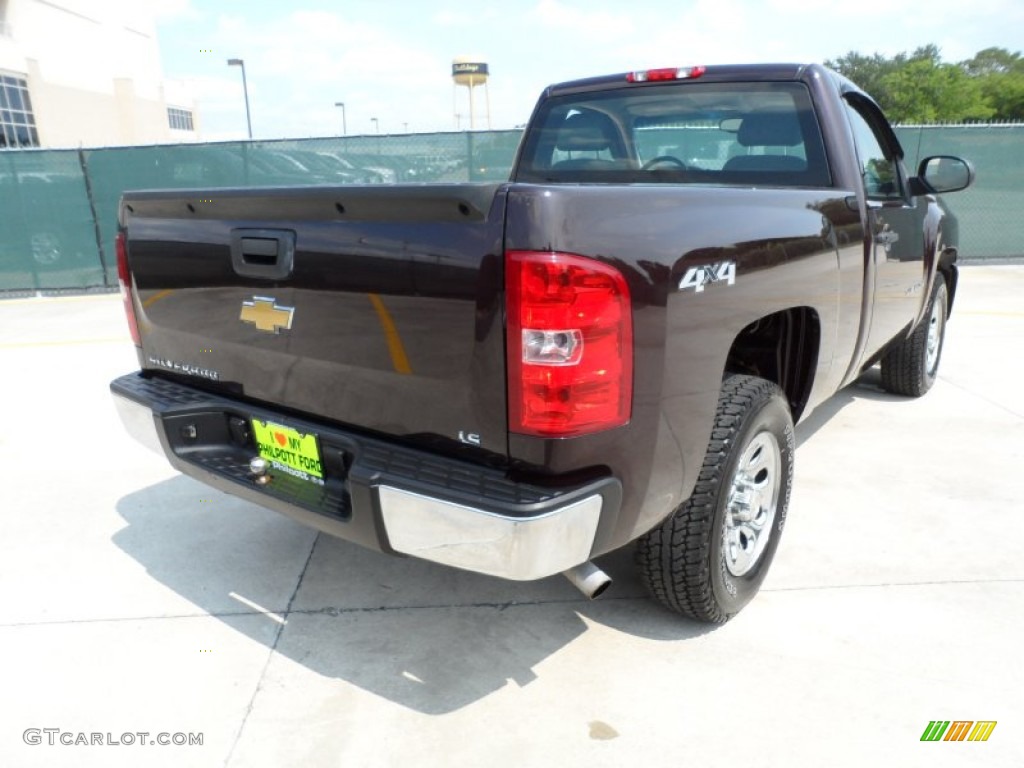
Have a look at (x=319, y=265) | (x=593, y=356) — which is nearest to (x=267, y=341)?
(x=319, y=265)

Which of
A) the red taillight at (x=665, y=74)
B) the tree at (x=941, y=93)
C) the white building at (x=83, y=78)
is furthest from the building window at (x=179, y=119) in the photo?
the red taillight at (x=665, y=74)

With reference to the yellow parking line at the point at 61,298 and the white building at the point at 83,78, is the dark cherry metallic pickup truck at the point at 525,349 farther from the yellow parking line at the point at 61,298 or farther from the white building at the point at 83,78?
the white building at the point at 83,78

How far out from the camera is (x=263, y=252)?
7.61 feet

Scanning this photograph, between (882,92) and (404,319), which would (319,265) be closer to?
(404,319)

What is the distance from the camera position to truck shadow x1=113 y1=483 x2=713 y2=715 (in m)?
2.48

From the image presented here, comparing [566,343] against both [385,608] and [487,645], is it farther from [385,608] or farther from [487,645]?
[385,608]

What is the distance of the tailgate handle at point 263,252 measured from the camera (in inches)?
89.0

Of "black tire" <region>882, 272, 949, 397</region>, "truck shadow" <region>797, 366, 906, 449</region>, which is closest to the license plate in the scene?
"truck shadow" <region>797, 366, 906, 449</region>

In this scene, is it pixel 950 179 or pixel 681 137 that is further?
pixel 950 179

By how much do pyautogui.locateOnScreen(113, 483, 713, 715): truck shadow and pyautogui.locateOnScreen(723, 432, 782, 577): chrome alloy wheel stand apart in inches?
11.6

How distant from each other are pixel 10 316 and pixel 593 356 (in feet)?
32.6

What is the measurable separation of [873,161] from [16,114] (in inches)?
1733

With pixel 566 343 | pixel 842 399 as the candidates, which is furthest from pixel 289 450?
pixel 842 399

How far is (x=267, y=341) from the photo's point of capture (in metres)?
2.41
